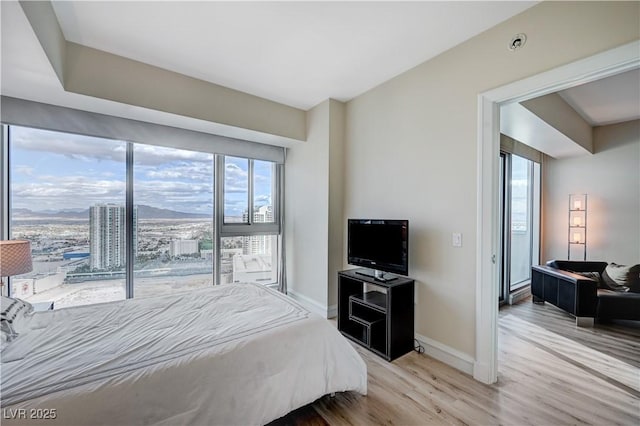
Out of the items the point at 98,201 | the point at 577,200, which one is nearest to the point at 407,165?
the point at 98,201

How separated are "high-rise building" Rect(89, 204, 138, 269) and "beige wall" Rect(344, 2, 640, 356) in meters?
2.88

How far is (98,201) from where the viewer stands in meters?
2.96

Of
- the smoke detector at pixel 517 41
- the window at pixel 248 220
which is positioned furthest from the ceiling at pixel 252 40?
the window at pixel 248 220

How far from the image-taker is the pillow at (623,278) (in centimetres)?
345

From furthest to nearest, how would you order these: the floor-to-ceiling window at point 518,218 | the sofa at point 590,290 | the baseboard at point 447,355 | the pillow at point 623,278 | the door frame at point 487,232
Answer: the floor-to-ceiling window at point 518,218 < the pillow at point 623,278 < the sofa at point 590,290 < the baseboard at point 447,355 < the door frame at point 487,232

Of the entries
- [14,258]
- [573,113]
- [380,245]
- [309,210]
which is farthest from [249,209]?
[573,113]

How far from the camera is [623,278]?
3.53 meters

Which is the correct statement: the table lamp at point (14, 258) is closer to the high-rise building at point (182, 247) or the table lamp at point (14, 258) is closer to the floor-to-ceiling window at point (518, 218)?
the high-rise building at point (182, 247)

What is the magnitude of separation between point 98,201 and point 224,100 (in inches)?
70.2

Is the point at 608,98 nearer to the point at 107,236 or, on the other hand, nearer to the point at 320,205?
the point at 320,205

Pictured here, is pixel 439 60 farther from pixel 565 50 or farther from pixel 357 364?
pixel 357 364

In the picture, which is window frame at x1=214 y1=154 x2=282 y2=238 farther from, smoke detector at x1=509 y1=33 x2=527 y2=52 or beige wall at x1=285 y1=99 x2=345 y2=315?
smoke detector at x1=509 y1=33 x2=527 y2=52

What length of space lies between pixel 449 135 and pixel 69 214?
390cm

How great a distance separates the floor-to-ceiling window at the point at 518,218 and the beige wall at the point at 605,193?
1.09 feet
